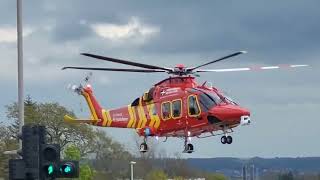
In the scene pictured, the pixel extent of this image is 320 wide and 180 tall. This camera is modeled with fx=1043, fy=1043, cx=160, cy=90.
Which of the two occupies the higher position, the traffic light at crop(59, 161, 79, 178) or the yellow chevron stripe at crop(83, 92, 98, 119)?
the yellow chevron stripe at crop(83, 92, 98, 119)

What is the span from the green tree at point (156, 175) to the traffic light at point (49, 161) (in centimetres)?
8389

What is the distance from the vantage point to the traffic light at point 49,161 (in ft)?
74.6

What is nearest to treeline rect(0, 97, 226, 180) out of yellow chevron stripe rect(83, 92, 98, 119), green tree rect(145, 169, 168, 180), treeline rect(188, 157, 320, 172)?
green tree rect(145, 169, 168, 180)

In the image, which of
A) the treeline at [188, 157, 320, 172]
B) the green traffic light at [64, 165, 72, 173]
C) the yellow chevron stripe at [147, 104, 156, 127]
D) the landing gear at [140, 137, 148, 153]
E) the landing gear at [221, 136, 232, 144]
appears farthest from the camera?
the treeline at [188, 157, 320, 172]

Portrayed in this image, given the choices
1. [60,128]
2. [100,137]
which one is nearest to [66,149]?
[60,128]

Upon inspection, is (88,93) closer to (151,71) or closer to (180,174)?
(151,71)

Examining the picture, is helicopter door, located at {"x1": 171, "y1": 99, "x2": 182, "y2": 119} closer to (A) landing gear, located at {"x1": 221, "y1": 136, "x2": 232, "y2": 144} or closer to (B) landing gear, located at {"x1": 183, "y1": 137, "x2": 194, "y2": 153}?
(B) landing gear, located at {"x1": 183, "y1": 137, "x2": 194, "y2": 153}

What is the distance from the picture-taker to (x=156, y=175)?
108062 mm

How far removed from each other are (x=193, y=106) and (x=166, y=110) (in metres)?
1.69

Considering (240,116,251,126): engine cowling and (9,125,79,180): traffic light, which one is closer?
(9,125,79,180): traffic light

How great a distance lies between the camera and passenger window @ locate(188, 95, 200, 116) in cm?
5522

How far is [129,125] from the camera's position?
59.1 metres

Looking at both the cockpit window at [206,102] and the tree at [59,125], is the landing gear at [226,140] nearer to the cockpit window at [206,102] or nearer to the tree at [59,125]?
the cockpit window at [206,102]

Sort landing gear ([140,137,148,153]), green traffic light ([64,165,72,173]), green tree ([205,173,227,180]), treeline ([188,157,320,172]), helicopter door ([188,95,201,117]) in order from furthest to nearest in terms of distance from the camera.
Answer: treeline ([188,157,320,172]), green tree ([205,173,227,180]), landing gear ([140,137,148,153]), helicopter door ([188,95,201,117]), green traffic light ([64,165,72,173])
